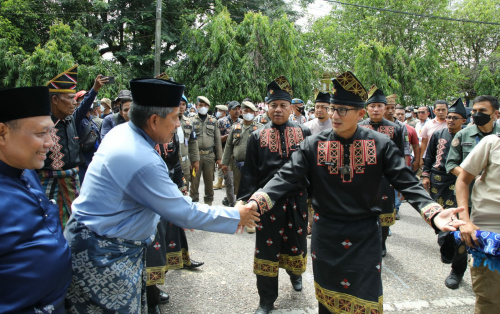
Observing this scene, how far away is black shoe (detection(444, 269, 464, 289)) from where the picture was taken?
420cm

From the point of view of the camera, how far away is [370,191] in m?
2.77

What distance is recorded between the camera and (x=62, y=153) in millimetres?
3602

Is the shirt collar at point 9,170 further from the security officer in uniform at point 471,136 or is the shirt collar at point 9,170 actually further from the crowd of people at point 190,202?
the security officer in uniform at point 471,136

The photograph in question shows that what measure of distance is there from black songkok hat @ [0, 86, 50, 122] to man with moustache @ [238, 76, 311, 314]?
242 cm

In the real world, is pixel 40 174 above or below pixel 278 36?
below

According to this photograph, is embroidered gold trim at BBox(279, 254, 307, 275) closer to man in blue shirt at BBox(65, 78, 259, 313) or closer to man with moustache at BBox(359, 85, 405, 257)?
man with moustache at BBox(359, 85, 405, 257)

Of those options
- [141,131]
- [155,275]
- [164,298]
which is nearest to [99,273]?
[141,131]

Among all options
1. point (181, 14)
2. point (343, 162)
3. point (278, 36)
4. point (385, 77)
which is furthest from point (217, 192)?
point (181, 14)

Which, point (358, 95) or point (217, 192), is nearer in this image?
point (358, 95)

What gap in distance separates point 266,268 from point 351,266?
3.74ft

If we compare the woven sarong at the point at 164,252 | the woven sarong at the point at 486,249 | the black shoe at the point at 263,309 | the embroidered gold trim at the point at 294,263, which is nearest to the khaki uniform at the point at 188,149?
the woven sarong at the point at 164,252

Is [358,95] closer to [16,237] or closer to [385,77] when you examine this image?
[16,237]

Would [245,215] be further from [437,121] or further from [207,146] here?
[437,121]

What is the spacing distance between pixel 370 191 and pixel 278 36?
14.2 meters
